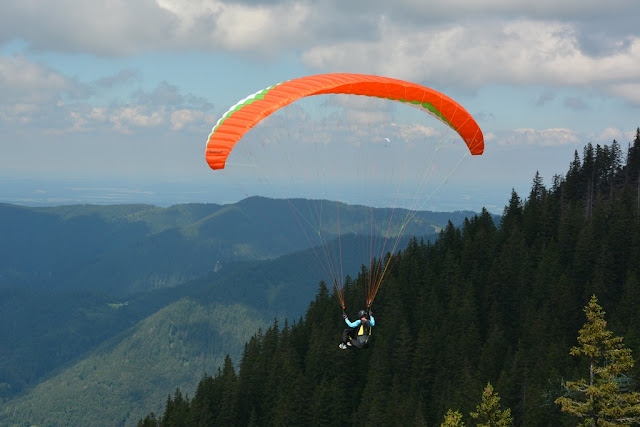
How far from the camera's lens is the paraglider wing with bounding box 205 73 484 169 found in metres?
21.6

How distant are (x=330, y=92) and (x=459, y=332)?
43.5m

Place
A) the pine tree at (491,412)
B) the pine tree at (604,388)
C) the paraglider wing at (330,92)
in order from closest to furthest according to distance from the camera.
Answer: the paraglider wing at (330,92)
the pine tree at (604,388)
the pine tree at (491,412)

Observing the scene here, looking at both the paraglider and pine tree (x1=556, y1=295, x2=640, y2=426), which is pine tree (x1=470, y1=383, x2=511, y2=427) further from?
the paraglider

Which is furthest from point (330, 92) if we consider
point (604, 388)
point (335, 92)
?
point (604, 388)

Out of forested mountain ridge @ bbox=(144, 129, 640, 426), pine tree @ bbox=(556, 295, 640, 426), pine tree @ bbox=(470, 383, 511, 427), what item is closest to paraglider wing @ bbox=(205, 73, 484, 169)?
pine tree @ bbox=(556, 295, 640, 426)

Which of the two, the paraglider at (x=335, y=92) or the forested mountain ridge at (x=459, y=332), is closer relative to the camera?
the paraglider at (x=335, y=92)

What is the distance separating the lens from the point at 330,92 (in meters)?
25.2

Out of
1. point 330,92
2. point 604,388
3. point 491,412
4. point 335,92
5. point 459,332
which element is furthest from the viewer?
point 459,332

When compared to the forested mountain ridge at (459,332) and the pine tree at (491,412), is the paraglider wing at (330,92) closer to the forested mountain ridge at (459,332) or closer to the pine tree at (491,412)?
the pine tree at (491,412)

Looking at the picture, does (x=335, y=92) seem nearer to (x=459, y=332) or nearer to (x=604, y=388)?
(x=604, y=388)

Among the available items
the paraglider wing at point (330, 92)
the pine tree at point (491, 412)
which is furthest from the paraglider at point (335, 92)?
the pine tree at point (491, 412)

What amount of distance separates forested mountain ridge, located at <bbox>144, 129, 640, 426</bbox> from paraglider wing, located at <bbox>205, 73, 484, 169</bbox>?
23.6 metres

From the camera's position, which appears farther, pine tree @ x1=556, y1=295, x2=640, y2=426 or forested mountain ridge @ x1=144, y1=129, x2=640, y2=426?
forested mountain ridge @ x1=144, y1=129, x2=640, y2=426

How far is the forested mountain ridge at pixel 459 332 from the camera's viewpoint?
5066cm
